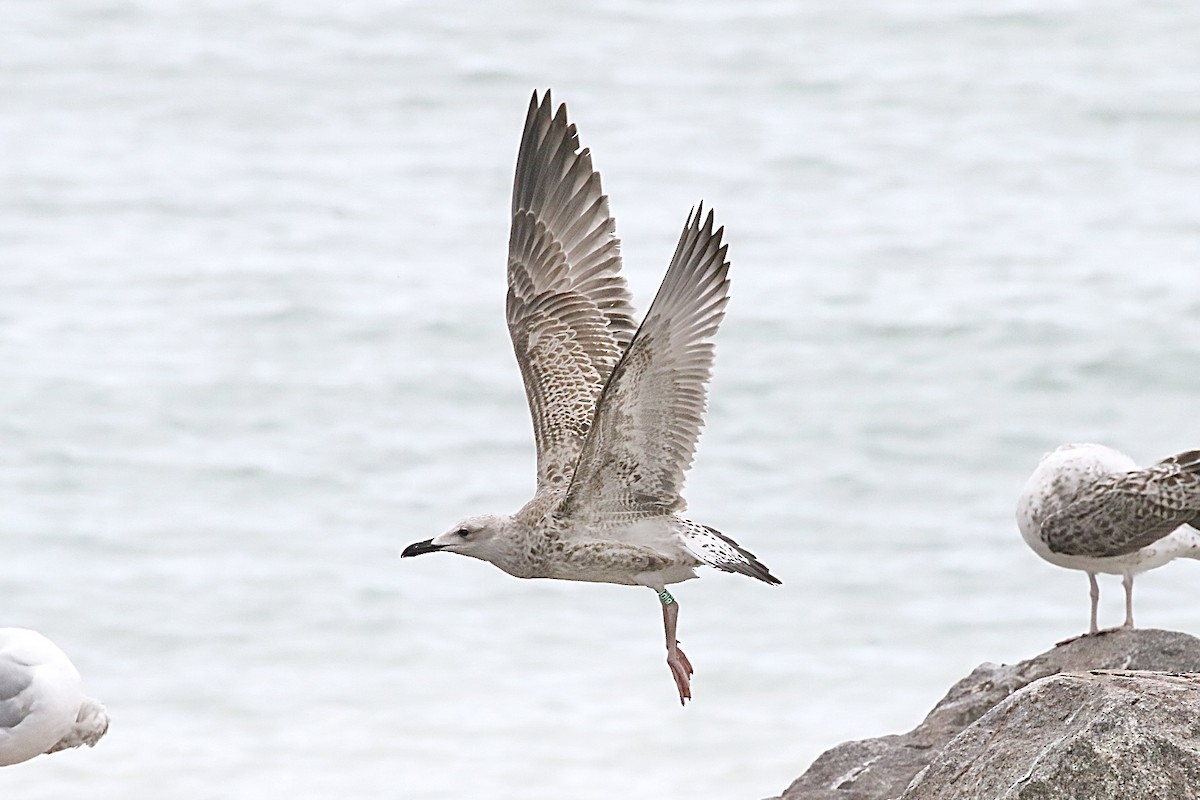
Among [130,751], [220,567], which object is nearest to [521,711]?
[130,751]

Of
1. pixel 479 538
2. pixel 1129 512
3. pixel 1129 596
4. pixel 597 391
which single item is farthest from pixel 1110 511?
pixel 479 538

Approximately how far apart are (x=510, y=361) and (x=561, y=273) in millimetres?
6732

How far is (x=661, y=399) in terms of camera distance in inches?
232

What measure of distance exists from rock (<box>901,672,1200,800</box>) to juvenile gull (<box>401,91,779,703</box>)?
1829 mm

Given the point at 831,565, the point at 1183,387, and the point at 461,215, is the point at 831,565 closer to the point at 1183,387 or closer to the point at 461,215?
the point at 1183,387

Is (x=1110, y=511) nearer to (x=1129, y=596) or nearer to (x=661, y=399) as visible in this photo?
(x=1129, y=596)

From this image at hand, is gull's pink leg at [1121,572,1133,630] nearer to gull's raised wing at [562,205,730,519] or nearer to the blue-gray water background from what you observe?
gull's raised wing at [562,205,730,519]

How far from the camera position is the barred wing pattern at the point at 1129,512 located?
6.25m

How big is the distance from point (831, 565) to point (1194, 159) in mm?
8400

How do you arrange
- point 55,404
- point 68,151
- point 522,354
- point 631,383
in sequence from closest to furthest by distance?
point 631,383 → point 522,354 → point 55,404 → point 68,151

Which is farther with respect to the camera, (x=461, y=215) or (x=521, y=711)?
(x=461, y=215)

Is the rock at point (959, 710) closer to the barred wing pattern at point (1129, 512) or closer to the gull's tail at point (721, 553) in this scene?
the barred wing pattern at point (1129, 512)

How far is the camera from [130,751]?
8.85 metres

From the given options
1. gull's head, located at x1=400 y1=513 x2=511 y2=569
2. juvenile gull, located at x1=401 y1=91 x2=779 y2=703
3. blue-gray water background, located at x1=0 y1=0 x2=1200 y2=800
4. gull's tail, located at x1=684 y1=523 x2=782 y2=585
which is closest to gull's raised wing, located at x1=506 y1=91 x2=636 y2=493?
juvenile gull, located at x1=401 y1=91 x2=779 y2=703
